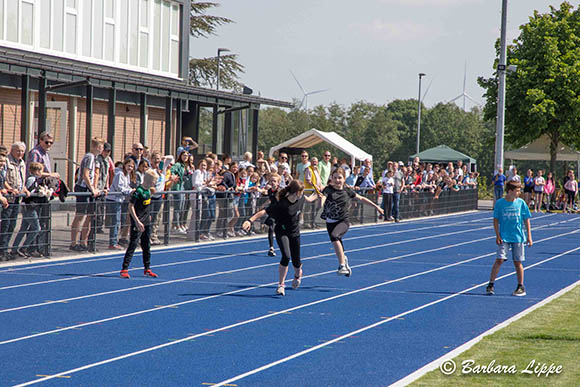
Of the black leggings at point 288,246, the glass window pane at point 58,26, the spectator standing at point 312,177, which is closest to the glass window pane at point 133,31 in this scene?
the glass window pane at point 58,26

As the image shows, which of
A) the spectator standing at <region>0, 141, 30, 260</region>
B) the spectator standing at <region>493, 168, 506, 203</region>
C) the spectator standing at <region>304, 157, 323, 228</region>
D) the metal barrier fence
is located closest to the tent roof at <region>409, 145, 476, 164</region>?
the spectator standing at <region>493, 168, 506, 203</region>

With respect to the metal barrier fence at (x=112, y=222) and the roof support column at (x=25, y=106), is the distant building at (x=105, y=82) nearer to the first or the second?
the roof support column at (x=25, y=106)

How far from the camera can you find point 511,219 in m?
13.3

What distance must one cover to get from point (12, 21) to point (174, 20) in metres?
9.97

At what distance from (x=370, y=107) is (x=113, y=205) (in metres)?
83.1

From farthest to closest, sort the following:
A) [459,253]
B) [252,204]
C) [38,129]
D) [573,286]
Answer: [38,129]
[252,204]
[459,253]
[573,286]

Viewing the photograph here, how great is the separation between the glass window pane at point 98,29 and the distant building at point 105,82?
1.4 inches

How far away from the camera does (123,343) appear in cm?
938

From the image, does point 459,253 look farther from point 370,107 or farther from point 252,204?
point 370,107

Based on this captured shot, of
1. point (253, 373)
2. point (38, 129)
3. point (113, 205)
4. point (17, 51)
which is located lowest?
point (253, 373)

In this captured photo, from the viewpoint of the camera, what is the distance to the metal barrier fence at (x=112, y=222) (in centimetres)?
1648

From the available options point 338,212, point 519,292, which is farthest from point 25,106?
point 519,292

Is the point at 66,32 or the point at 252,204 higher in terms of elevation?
the point at 66,32

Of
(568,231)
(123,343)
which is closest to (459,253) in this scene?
(568,231)
